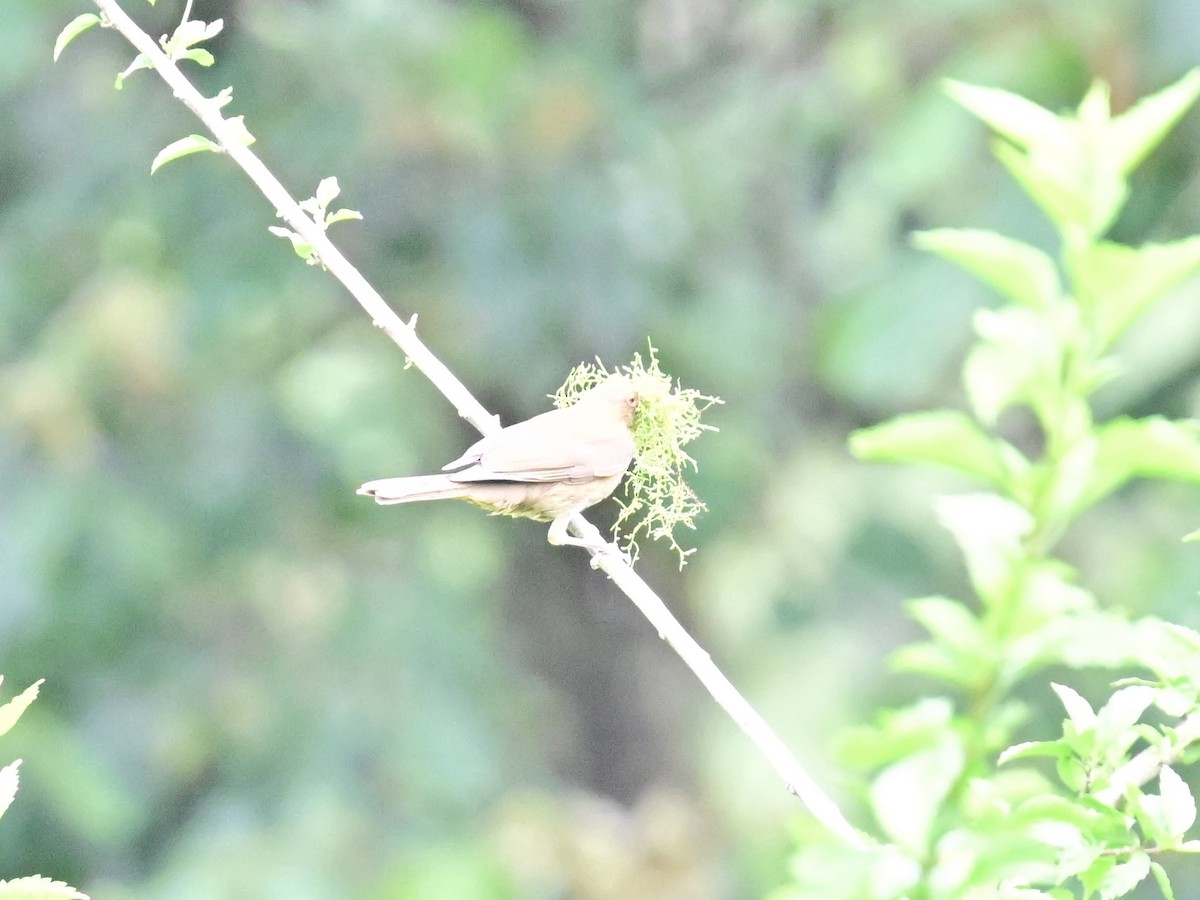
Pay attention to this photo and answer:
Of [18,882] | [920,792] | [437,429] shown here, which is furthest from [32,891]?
[437,429]

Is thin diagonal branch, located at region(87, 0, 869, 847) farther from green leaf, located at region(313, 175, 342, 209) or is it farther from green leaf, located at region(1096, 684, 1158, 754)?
green leaf, located at region(1096, 684, 1158, 754)

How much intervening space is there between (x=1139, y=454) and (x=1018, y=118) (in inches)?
11.0

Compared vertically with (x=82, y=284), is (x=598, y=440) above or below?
below

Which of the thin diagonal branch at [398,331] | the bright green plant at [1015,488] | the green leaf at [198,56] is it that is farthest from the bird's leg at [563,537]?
the bright green plant at [1015,488]

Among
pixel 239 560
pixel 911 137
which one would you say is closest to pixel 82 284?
pixel 239 560

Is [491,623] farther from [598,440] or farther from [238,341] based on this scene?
[598,440]

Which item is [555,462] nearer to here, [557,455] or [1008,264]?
[557,455]

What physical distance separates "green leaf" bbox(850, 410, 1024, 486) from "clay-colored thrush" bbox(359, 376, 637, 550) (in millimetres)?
2008

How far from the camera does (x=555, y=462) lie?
3.19 m

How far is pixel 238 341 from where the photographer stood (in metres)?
8.59

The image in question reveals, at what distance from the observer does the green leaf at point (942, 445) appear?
3.64 ft

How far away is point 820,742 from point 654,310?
221 cm

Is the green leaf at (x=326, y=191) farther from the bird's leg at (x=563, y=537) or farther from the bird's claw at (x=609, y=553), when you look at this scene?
the bird's leg at (x=563, y=537)

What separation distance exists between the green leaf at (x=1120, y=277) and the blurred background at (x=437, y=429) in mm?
6716
